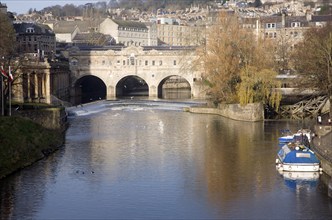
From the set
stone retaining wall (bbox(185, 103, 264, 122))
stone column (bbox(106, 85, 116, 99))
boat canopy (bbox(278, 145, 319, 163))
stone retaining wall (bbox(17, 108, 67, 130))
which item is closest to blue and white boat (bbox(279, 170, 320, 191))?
boat canopy (bbox(278, 145, 319, 163))

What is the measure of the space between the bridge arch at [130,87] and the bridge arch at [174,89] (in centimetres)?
262

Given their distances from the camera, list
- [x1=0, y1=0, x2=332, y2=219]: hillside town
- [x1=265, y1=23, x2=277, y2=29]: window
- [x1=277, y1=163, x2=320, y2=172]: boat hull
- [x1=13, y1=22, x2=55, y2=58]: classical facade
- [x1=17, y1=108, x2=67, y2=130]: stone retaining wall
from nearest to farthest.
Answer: [x1=0, y1=0, x2=332, y2=219]: hillside town → [x1=277, y1=163, x2=320, y2=172]: boat hull → [x1=17, y1=108, x2=67, y2=130]: stone retaining wall → [x1=13, y1=22, x2=55, y2=58]: classical facade → [x1=265, y1=23, x2=277, y2=29]: window

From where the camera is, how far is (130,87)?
109250 millimetres

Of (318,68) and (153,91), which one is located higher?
(318,68)

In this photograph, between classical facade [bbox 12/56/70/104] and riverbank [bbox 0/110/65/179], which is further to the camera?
classical facade [bbox 12/56/70/104]

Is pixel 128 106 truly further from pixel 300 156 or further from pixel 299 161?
pixel 299 161

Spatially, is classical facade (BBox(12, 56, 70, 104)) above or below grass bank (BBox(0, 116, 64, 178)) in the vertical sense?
above

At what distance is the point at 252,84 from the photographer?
62.0 m

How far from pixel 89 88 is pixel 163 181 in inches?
2676

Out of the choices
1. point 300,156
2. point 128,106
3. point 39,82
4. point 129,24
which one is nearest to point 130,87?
point 128,106

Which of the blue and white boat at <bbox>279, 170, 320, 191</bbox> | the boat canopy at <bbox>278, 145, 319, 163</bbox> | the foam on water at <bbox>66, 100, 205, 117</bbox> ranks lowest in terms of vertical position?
the blue and white boat at <bbox>279, 170, 320, 191</bbox>

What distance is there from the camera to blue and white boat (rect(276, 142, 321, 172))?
3694 centimetres

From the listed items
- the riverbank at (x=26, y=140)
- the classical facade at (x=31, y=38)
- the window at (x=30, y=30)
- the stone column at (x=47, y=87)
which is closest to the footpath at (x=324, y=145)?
the riverbank at (x=26, y=140)

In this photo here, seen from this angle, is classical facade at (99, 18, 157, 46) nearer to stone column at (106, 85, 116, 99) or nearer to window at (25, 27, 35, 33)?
stone column at (106, 85, 116, 99)
